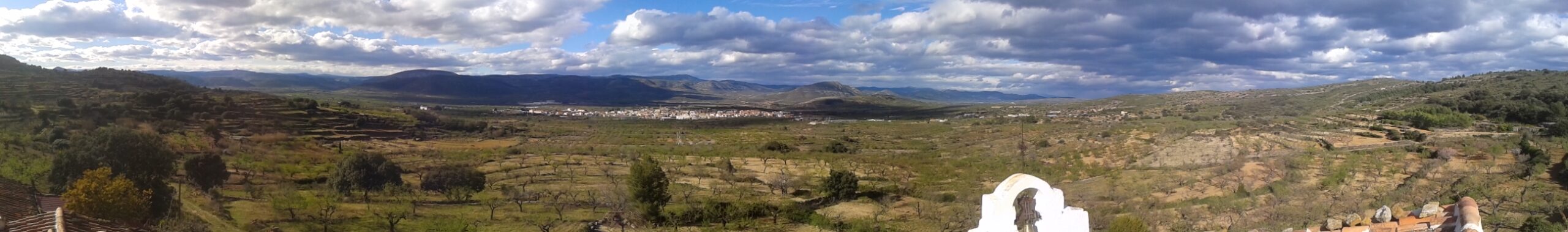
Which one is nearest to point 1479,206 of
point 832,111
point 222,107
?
point 222,107

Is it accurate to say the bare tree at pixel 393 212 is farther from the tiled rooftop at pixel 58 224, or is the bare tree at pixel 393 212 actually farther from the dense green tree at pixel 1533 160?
the dense green tree at pixel 1533 160

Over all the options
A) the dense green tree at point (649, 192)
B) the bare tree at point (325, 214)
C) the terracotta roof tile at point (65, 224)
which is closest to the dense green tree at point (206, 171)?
the bare tree at point (325, 214)

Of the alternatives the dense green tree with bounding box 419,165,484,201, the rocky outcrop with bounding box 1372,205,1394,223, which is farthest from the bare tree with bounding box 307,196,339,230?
the rocky outcrop with bounding box 1372,205,1394,223

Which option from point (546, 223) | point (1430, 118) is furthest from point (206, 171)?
point (1430, 118)

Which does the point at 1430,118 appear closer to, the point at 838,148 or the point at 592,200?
the point at 838,148

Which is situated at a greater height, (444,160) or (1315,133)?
(1315,133)

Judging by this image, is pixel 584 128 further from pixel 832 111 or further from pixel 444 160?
pixel 832 111

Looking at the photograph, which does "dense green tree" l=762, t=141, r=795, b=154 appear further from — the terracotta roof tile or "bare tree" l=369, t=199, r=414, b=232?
the terracotta roof tile
